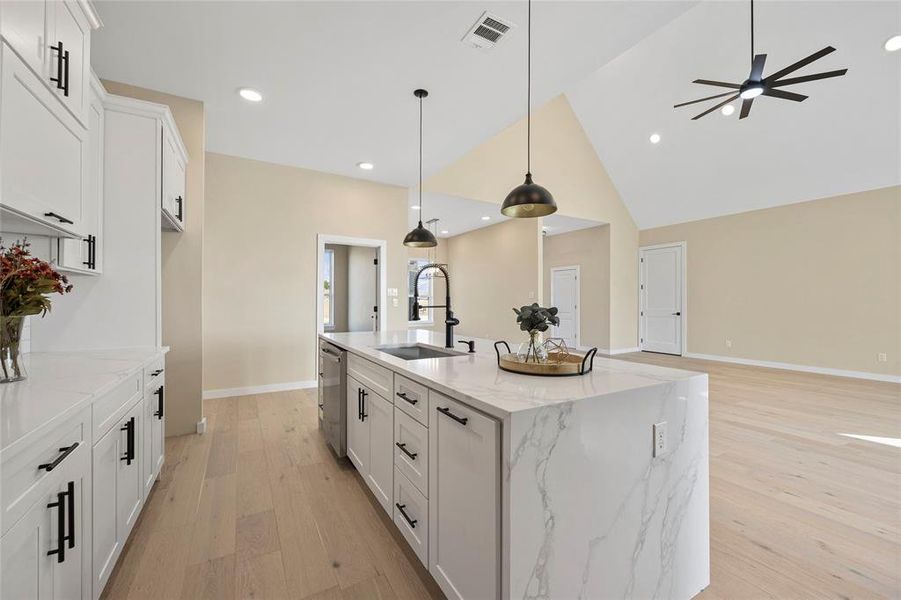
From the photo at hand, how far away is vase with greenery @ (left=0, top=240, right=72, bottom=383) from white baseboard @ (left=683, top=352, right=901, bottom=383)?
845 centimetres

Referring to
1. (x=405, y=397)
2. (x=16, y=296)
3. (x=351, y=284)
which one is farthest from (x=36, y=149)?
(x=351, y=284)

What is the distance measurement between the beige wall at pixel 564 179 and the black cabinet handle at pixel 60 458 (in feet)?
16.1

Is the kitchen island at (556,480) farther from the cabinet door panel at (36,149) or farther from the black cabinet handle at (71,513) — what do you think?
the cabinet door panel at (36,149)

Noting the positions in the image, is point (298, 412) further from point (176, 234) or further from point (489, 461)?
point (489, 461)

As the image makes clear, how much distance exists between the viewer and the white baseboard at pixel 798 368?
521 centimetres

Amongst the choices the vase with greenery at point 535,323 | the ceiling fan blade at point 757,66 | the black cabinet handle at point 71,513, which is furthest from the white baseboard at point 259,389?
the ceiling fan blade at point 757,66

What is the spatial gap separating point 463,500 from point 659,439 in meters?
0.73

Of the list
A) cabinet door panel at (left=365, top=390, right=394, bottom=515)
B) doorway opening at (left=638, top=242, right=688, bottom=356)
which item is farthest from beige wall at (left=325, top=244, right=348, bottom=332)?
doorway opening at (left=638, top=242, right=688, bottom=356)

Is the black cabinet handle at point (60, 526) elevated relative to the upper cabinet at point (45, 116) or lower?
lower

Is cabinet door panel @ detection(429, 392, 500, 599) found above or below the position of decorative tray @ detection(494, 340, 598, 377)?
below

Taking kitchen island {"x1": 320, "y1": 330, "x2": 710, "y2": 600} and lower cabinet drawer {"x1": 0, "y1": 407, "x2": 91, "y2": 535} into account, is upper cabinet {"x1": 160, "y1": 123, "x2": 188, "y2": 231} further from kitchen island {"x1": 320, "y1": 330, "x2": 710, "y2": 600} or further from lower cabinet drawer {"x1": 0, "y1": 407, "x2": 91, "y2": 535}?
kitchen island {"x1": 320, "y1": 330, "x2": 710, "y2": 600}

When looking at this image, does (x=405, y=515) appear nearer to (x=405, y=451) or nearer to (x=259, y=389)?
(x=405, y=451)

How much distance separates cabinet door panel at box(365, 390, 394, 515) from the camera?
1826 mm

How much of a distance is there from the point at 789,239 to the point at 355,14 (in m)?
7.21
